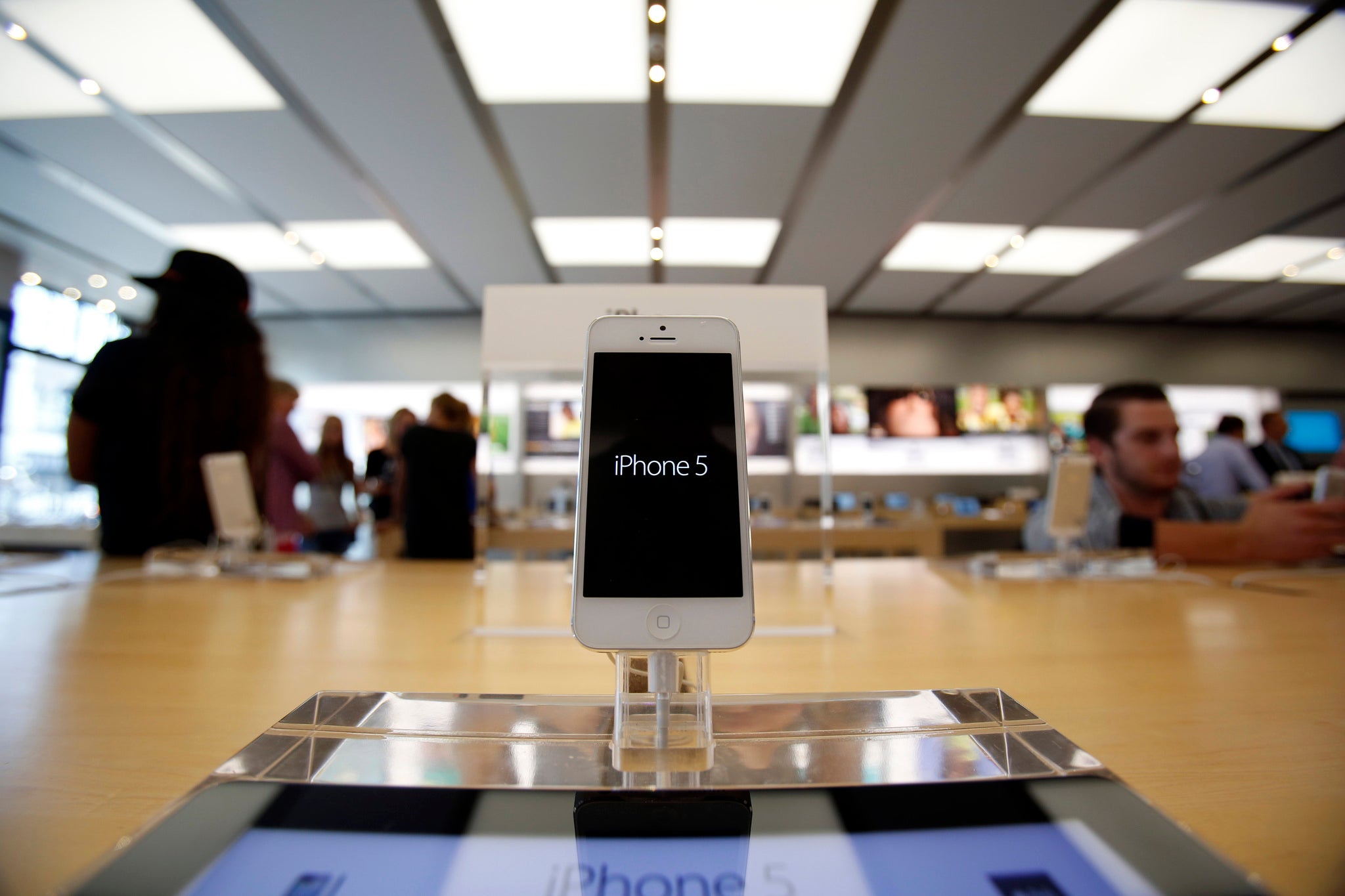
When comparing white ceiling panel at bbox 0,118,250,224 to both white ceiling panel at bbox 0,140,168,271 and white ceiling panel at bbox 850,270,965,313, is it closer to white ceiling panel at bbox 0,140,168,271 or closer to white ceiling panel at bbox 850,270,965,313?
white ceiling panel at bbox 0,140,168,271

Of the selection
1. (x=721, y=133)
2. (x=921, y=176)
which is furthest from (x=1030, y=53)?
(x=721, y=133)

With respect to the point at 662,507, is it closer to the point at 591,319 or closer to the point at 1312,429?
the point at 591,319

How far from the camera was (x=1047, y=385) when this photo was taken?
5.71 m

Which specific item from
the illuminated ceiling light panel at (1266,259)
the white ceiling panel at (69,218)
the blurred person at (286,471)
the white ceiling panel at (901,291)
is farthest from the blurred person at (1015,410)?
the white ceiling panel at (69,218)

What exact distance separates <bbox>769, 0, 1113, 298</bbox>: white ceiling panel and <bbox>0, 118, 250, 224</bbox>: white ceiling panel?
11.5 ft

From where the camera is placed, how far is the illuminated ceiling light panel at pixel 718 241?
3.71 meters

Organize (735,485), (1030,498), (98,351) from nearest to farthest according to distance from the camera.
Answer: (735,485)
(98,351)
(1030,498)

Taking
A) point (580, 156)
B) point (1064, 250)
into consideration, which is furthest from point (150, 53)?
point (1064, 250)

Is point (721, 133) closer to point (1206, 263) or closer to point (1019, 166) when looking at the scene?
point (1019, 166)

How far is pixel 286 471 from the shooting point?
8.01ft

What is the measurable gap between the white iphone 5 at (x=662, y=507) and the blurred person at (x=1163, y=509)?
1.62m

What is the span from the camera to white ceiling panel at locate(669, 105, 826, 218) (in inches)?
107

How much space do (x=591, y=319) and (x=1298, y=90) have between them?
3.67 m

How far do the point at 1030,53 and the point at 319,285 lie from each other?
4.95 meters
